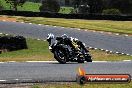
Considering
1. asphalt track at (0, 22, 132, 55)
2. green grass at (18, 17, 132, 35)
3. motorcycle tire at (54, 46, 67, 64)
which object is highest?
motorcycle tire at (54, 46, 67, 64)

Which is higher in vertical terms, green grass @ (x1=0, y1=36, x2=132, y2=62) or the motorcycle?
the motorcycle

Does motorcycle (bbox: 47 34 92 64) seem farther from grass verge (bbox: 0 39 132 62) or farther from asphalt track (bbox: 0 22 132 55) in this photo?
asphalt track (bbox: 0 22 132 55)

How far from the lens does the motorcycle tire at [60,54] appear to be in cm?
1521

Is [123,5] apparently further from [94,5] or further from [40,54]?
[40,54]

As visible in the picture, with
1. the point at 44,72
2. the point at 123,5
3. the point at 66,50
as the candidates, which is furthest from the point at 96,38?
the point at 123,5

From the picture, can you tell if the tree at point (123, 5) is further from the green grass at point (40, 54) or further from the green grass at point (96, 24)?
the green grass at point (40, 54)

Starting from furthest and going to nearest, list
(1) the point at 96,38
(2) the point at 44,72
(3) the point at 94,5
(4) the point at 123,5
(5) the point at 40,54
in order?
(3) the point at 94,5, (4) the point at 123,5, (1) the point at 96,38, (5) the point at 40,54, (2) the point at 44,72

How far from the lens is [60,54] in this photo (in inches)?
608

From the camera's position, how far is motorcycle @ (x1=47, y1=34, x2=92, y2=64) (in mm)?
15336

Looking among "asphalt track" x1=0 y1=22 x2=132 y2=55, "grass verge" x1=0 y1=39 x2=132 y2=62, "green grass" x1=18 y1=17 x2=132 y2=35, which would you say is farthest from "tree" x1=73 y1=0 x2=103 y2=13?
"grass verge" x1=0 y1=39 x2=132 y2=62

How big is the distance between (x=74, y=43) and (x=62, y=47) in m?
0.72

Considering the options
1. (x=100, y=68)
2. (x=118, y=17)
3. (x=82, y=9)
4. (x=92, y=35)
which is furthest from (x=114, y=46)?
(x=82, y=9)

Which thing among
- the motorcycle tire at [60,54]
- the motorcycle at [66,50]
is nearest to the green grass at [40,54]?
the motorcycle at [66,50]

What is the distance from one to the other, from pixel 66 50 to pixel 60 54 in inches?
10.9
